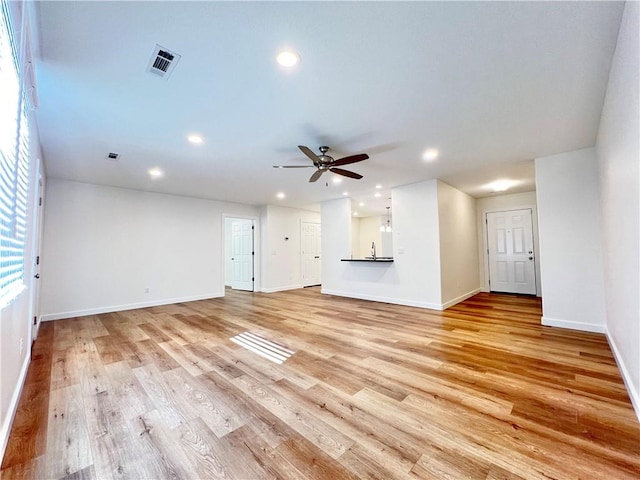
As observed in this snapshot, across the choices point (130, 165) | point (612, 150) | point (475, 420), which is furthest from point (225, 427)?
point (130, 165)

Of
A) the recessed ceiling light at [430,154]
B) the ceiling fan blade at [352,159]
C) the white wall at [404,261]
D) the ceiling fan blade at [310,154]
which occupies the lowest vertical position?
the white wall at [404,261]

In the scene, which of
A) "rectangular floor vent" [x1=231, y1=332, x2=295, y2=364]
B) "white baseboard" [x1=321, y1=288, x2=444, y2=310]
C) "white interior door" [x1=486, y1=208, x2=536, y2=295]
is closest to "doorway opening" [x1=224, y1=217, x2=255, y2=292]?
"white baseboard" [x1=321, y1=288, x2=444, y2=310]

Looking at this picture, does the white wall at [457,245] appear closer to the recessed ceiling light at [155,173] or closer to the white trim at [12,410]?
the recessed ceiling light at [155,173]

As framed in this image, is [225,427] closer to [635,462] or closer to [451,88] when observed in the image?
[635,462]

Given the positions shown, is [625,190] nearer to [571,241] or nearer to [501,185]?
[571,241]

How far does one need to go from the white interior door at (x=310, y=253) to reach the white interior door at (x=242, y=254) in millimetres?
1596

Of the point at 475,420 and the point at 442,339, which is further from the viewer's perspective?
the point at 442,339

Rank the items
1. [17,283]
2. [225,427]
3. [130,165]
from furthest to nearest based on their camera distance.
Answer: [130,165]
[17,283]
[225,427]

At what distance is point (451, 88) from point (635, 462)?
8.64ft

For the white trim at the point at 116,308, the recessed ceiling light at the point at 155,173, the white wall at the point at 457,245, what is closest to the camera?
the recessed ceiling light at the point at 155,173

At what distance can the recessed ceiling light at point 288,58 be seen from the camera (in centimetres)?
185

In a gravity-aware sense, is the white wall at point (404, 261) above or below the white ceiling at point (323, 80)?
below

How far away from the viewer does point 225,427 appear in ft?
5.78

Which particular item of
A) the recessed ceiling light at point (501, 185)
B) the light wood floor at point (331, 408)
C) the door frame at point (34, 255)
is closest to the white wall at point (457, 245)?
the recessed ceiling light at point (501, 185)
